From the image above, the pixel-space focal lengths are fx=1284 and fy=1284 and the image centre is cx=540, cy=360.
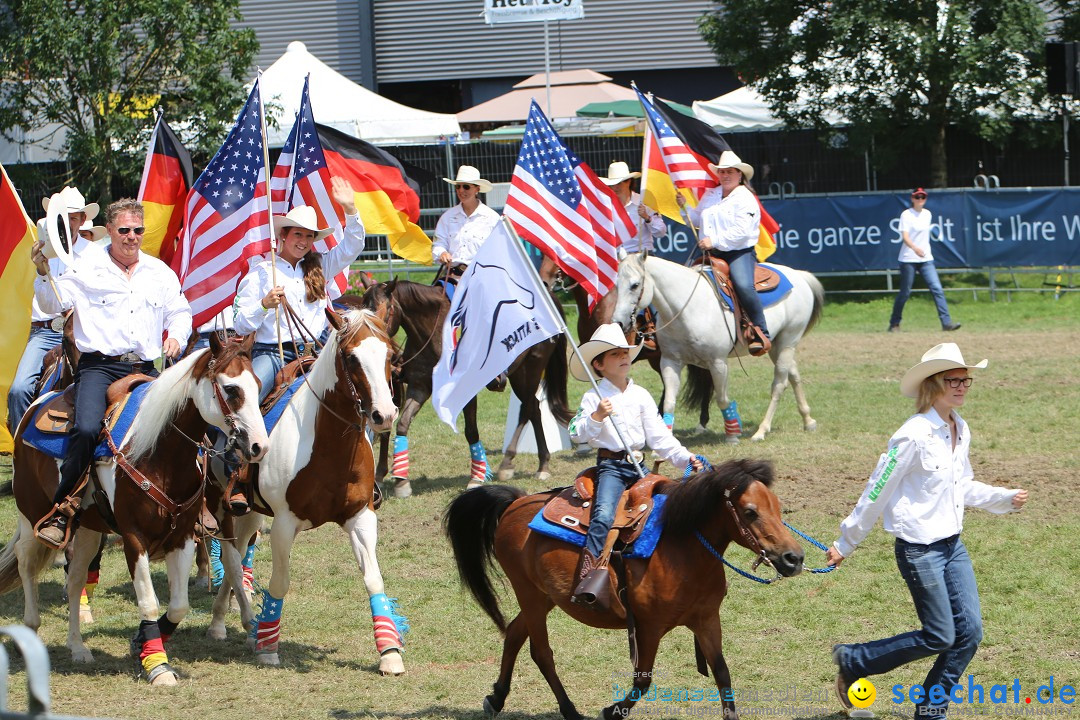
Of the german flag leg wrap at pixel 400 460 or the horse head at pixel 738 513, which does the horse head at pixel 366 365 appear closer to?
the horse head at pixel 738 513

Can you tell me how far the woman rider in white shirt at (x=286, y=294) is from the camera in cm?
827

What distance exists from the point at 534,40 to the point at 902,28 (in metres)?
14.8

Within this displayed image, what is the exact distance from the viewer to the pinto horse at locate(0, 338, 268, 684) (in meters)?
6.92

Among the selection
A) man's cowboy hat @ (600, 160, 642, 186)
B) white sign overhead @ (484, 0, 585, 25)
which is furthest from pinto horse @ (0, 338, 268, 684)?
white sign overhead @ (484, 0, 585, 25)

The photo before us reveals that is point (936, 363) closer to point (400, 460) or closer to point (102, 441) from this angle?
point (102, 441)

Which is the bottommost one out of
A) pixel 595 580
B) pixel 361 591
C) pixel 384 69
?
pixel 361 591

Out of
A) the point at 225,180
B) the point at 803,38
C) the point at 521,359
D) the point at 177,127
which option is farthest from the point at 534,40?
the point at 225,180

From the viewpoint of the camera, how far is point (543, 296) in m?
7.15

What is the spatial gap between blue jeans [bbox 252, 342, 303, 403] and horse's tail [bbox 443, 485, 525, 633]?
205 cm

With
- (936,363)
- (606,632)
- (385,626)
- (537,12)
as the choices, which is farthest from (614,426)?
(537,12)

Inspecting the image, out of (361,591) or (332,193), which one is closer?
(361,591)

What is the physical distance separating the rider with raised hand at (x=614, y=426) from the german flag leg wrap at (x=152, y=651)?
2.76m

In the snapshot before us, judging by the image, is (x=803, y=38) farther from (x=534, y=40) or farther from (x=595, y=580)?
(x=595, y=580)

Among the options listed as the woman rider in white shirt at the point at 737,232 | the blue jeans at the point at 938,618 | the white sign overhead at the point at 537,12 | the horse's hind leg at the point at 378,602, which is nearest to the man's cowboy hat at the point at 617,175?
the woman rider in white shirt at the point at 737,232
